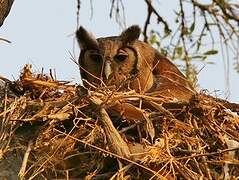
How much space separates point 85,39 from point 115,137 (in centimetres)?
243

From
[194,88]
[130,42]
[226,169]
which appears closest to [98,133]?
[226,169]

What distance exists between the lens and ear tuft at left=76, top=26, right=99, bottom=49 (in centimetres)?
588

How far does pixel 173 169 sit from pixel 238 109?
72 centimetres

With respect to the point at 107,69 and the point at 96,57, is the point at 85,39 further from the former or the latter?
the point at 107,69

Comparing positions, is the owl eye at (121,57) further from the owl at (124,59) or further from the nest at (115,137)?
the nest at (115,137)

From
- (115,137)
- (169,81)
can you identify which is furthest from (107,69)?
(115,137)

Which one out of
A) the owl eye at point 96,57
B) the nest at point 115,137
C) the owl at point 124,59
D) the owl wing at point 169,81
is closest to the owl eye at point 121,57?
the owl at point 124,59

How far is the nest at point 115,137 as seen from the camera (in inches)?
142

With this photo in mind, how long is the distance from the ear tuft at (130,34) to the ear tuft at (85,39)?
242 mm

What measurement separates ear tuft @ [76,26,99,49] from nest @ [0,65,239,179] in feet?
6.22

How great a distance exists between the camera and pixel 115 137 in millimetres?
Answer: 3600

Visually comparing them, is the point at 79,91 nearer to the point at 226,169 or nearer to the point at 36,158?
the point at 36,158

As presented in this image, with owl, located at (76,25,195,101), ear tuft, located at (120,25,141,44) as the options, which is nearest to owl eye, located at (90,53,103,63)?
owl, located at (76,25,195,101)

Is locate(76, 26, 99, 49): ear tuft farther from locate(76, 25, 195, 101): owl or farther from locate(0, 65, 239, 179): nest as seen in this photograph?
locate(0, 65, 239, 179): nest
